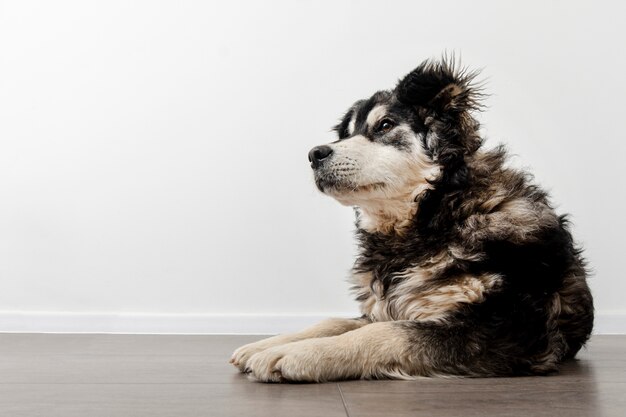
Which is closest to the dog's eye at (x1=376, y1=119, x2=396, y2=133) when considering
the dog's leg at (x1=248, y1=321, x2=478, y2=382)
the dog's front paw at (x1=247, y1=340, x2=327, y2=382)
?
the dog's leg at (x1=248, y1=321, x2=478, y2=382)

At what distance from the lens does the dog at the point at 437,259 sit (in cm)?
241

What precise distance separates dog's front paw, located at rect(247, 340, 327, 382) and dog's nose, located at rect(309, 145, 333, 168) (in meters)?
0.91

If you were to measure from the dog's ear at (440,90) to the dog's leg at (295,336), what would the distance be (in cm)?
100

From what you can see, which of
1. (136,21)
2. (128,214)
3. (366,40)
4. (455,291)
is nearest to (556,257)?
(455,291)

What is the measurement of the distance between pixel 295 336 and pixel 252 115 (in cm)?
223

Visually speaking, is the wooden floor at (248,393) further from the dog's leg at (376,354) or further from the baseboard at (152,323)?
the baseboard at (152,323)

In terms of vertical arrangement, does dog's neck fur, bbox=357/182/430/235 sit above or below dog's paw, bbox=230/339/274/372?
above

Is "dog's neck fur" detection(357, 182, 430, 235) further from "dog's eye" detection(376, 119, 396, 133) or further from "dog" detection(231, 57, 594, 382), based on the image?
"dog's eye" detection(376, 119, 396, 133)

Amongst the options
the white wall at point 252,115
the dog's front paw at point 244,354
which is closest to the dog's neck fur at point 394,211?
the dog's front paw at point 244,354

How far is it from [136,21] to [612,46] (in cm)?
322

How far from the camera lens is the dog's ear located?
9.89 feet

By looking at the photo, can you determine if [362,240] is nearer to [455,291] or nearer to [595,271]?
[455,291]

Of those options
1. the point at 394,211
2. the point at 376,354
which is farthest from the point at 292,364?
the point at 394,211

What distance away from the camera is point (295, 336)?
2805mm
